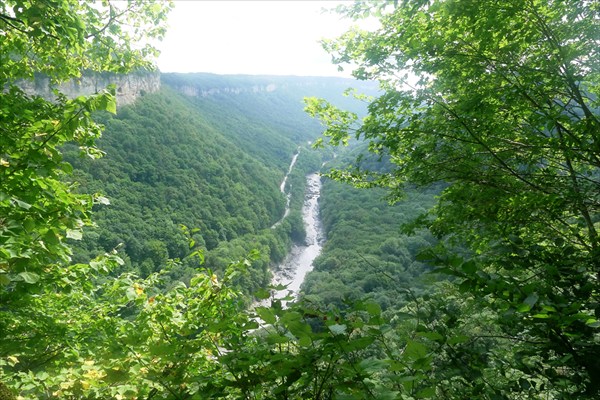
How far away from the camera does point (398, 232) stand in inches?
205

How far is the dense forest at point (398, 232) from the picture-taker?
1.76 meters

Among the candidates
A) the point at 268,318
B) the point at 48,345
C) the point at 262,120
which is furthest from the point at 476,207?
the point at 262,120

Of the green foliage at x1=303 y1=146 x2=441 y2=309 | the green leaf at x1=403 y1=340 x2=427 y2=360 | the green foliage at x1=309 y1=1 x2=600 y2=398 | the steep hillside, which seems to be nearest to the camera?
the green leaf at x1=403 y1=340 x2=427 y2=360

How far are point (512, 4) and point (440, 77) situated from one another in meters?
1.08

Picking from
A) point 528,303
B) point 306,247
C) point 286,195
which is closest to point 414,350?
point 528,303

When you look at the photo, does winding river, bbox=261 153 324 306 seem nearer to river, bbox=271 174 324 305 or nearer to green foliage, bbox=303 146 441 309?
river, bbox=271 174 324 305

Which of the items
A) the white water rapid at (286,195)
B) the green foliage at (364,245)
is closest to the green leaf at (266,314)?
the green foliage at (364,245)

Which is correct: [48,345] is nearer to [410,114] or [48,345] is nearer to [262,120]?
[410,114]

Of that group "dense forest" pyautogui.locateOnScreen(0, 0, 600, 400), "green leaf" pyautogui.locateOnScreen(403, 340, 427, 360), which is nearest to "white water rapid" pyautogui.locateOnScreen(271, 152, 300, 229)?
"dense forest" pyautogui.locateOnScreen(0, 0, 600, 400)

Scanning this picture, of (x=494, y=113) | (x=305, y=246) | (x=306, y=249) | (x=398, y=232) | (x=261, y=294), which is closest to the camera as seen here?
(x=261, y=294)

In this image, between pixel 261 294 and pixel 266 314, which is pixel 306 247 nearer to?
pixel 261 294

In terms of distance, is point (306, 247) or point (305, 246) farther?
point (305, 246)

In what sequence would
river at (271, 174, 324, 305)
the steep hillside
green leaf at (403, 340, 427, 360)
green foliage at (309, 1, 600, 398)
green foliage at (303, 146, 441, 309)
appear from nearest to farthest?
1. green leaf at (403, 340, 427, 360)
2. green foliage at (309, 1, 600, 398)
3. green foliage at (303, 146, 441, 309)
4. the steep hillside
5. river at (271, 174, 324, 305)

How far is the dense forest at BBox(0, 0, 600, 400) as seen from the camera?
176 cm
